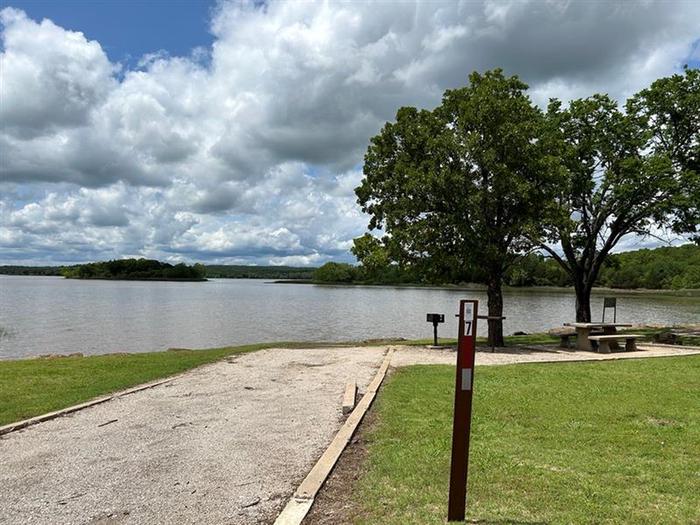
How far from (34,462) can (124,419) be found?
5.39ft

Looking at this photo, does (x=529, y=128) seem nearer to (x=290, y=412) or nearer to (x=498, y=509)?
(x=290, y=412)

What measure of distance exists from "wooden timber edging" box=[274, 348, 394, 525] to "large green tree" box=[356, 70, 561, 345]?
28.1ft

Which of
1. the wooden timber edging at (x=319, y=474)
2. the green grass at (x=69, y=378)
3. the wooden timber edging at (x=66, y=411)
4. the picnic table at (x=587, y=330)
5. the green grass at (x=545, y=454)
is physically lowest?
the green grass at (x=69, y=378)

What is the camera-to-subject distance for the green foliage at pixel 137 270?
151875mm

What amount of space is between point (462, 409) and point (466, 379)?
8.1 inches

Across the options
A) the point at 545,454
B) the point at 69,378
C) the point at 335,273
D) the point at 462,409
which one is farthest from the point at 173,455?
the point at 335,273

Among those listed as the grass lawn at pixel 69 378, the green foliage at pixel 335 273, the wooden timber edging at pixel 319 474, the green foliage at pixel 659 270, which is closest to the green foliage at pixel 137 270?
the green foliage at pixel 335 273

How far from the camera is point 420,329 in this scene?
93.2 feet

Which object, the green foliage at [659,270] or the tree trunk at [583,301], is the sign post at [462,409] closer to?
the tree trunk at [583,301]

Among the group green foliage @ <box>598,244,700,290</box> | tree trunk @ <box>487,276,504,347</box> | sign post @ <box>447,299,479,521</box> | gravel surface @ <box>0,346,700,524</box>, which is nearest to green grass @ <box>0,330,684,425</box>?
gravel surface @ <box>0,346,700,524</box>

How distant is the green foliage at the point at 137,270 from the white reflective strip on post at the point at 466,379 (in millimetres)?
160482

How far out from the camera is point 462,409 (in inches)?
143

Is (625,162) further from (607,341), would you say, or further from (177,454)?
(177,454)

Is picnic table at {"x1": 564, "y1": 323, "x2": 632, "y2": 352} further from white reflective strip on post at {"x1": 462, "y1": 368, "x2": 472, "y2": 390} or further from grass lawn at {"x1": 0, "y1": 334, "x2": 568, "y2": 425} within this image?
white reflective strip on post at {"x1": 462, "y1": 368, "x2": 472, "y2": 390}
